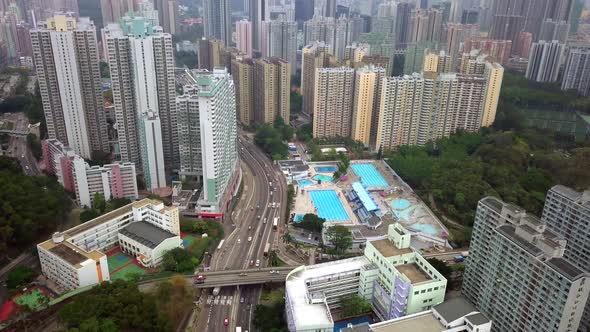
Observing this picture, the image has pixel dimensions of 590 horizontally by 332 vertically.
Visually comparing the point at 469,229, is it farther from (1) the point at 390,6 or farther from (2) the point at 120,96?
(1) the point at 390,6

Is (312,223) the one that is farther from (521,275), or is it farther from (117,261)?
(521,275)

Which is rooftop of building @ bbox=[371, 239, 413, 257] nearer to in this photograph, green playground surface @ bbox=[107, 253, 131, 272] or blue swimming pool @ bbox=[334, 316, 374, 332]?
blue swimming pool @ bbox=[334, 316, 374, 332]

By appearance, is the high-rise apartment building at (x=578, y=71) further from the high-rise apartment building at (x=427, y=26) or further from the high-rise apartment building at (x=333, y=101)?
the high-rise apartment building at (x=333, y=101)

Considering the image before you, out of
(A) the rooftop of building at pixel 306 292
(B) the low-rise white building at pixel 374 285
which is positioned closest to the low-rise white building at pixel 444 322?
(B) the low-rise white building at pixel 374 285

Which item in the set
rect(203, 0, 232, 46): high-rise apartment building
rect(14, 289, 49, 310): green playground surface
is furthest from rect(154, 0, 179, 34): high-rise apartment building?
rect(14, 289, 49, 310): green playground surface

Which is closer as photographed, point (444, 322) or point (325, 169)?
point (444, 322)

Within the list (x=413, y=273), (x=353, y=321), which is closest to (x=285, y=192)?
(x=353, y=321)
